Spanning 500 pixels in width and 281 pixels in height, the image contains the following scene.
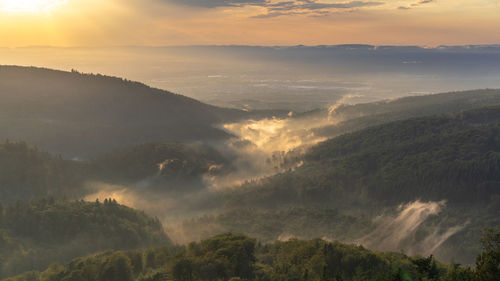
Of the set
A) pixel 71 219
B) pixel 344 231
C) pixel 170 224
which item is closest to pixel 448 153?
pixel 344 231

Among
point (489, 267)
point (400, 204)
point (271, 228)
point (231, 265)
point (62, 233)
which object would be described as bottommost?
point (271, 228)

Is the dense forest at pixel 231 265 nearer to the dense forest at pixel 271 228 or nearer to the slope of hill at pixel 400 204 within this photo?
the dense forest at pixel 271 228

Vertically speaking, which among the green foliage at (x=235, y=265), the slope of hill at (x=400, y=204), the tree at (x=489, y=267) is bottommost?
the slope of hill at (x=400, y=204)

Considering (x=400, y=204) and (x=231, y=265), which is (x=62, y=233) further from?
(x=400, y=204)

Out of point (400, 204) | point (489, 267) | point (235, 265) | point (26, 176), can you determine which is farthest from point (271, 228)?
point (489, 267)

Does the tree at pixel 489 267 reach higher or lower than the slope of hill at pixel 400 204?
higher

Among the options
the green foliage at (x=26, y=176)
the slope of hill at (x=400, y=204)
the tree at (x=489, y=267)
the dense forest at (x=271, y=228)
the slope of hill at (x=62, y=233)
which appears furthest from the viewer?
the green foliage at (x=26, y=176)

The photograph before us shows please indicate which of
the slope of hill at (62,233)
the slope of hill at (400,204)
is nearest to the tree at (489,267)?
the slope of hill at (62,233)

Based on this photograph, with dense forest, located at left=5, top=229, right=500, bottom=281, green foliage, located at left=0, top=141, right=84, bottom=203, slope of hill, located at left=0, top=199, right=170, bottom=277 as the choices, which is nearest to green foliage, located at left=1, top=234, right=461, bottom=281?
dense forest, located at left=5, top=229, right=500, bottom=281
